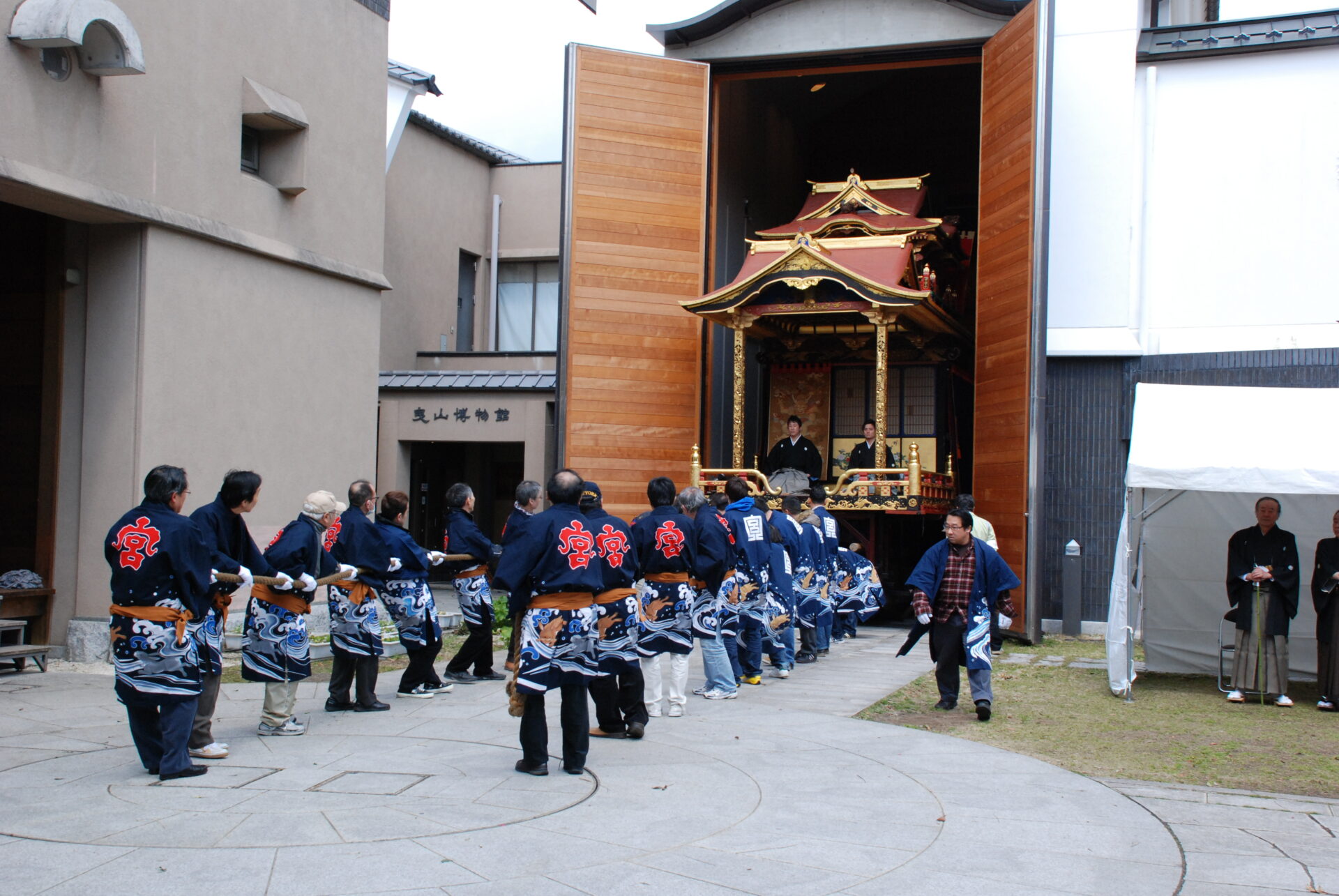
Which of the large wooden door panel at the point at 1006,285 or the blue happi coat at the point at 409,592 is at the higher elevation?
the large wooden door panel at the point at 1006,285

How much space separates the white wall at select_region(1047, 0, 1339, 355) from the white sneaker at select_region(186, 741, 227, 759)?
37.1 feet

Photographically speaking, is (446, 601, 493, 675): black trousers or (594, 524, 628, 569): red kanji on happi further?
(446, 601, 493, 675): black trousers

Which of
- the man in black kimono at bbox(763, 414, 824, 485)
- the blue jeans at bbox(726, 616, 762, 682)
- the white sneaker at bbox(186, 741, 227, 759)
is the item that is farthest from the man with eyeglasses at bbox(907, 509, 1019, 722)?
the man in black kimono at bbox(763, 414, 824, 485)

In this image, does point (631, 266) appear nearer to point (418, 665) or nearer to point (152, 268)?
point (152, 268)

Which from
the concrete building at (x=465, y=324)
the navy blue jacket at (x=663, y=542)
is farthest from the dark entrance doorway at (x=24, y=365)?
the concrete building at (x=465, y=324)

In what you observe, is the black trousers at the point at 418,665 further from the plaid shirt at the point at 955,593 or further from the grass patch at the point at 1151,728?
the plaid shirt at the point at 955,593

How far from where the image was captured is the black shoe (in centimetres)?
839

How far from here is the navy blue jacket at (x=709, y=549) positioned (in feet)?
28.1

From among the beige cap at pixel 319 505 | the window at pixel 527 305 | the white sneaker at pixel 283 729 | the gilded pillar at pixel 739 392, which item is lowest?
the white sneaker at pixel 283 729

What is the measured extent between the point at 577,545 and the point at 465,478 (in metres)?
14.3

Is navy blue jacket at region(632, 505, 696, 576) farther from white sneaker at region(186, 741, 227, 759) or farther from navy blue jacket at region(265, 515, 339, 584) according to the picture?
white sneaker at region(186, 741, 227, 759)

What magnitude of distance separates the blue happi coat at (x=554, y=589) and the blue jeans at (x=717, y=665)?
8.43 ft

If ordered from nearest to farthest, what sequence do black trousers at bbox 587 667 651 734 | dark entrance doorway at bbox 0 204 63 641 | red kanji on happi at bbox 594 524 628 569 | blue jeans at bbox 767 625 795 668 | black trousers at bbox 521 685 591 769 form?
black trousers at bbox 521 685 591 769
red kanji on happi at bbox 594 524 628 569
black trousers at bbox 587 667 651 734
blue jeans at bbox 767 625 795 668
dark entrance doorway at bbox 0 204 63 641

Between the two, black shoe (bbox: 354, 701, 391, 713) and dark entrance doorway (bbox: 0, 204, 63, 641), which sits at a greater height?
dark entrance doorway (bbox: 0, 204, 63, 641)
